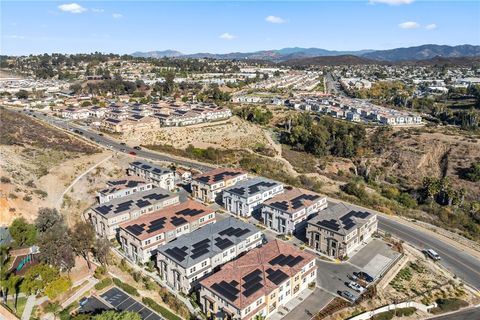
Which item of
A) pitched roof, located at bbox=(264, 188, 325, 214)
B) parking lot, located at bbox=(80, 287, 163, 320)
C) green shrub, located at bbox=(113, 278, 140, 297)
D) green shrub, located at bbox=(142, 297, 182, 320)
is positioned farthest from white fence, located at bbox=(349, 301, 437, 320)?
green shrub, located at bbox=(113, 278, 140, 297)

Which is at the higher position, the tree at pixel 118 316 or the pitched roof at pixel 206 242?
the pitched roof at pixel 206 242

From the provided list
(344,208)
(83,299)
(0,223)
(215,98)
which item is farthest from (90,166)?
(215,98)

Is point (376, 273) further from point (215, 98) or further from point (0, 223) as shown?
point (215, 98)

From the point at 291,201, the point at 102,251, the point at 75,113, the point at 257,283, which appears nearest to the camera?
the point at 257,283

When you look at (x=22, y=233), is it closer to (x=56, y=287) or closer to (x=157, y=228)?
(x=56, y=287)

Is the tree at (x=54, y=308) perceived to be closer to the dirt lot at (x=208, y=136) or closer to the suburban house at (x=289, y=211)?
the suburban house at (x=289, y=211)

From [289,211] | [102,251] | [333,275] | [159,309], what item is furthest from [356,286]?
[102,251]

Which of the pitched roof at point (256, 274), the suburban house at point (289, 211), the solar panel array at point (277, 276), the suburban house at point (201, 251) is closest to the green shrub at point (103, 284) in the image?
the suburban house at point (201, 251)
